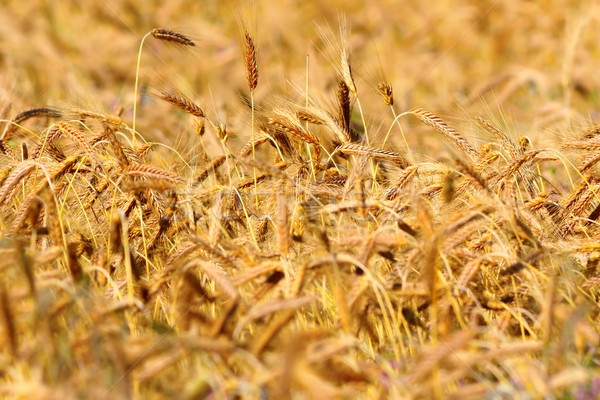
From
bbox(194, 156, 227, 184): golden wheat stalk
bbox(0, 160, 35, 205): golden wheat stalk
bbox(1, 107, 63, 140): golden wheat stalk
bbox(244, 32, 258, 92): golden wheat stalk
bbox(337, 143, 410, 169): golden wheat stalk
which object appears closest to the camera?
bbox(0, 160, 35, 205): golden wheat stalk

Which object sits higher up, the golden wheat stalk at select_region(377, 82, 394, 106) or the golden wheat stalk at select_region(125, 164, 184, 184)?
the golden wheat stalk at select_region(377, 82, 394, 106)

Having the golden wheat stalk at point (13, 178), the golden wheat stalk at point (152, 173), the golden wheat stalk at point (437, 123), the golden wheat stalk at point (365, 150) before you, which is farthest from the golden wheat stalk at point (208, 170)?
the golden wheat stalk at point (437, 123)

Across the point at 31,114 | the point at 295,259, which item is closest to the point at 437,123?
the point at 295,259

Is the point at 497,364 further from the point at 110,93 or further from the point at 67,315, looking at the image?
the point at 110,93

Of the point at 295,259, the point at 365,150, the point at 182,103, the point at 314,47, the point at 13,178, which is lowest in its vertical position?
the point at 295,259

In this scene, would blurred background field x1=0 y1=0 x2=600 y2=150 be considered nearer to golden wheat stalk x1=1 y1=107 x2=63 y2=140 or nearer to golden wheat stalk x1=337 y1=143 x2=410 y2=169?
golden wheat stalk x1=1 y1=107 x2=63 y2=140

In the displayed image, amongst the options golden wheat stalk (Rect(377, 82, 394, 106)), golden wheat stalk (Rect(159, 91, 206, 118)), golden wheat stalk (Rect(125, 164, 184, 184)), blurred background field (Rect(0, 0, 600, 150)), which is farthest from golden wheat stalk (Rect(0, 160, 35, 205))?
blurred background field (Rect(0, 0, 600, 150))

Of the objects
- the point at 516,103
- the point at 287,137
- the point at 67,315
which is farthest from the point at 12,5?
the point at 67,315

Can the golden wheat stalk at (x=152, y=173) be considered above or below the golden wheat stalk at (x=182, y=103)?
below

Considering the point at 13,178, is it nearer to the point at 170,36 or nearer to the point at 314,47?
the point at 170,36

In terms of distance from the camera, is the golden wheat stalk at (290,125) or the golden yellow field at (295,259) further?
the golden wheat stalk at (290,125)

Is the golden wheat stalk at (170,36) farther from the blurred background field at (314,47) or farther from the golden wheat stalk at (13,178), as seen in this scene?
the blurred background field at (314,47)
